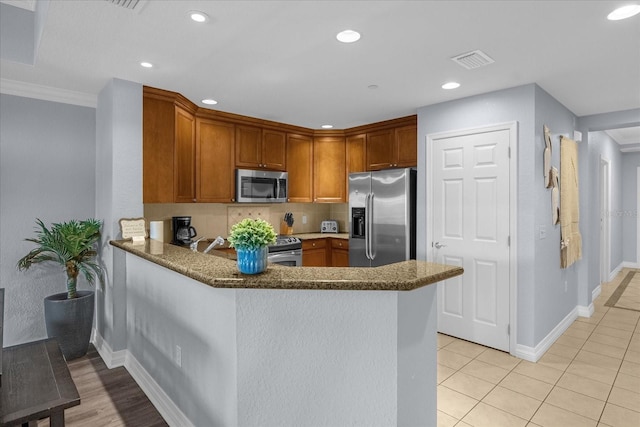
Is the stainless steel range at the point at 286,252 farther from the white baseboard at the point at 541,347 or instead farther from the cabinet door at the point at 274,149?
the white baseboard at the point at 541,347

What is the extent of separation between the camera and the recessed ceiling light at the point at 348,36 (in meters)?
2.18

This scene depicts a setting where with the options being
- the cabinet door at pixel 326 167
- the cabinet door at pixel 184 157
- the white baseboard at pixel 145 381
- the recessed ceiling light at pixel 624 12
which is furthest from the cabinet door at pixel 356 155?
the white baseboard at pixel 145 381

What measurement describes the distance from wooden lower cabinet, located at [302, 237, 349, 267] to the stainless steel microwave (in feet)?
2.37

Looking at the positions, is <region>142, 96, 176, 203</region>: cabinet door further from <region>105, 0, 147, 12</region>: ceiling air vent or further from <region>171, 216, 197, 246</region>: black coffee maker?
<region>105, 0, 147, 12</region>: ceiling air vent

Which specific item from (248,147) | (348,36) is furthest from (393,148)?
(348,36)

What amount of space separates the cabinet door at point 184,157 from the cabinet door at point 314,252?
1592mm

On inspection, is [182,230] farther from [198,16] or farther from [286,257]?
[198,16]

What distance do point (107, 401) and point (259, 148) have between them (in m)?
3.01

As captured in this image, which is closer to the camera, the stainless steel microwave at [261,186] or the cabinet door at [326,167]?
the stainless steel microwave at [261,186]

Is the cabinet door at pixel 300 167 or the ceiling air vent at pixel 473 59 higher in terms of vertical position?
the ceiling air vent at pixel 473 59

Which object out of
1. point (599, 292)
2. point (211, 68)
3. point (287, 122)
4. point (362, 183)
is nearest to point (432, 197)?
point (362, 183)

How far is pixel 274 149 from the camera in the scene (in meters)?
4.66

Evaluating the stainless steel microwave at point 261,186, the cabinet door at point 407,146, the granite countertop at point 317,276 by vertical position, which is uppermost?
the cabinet door at point 407,146

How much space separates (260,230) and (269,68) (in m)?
1.68
